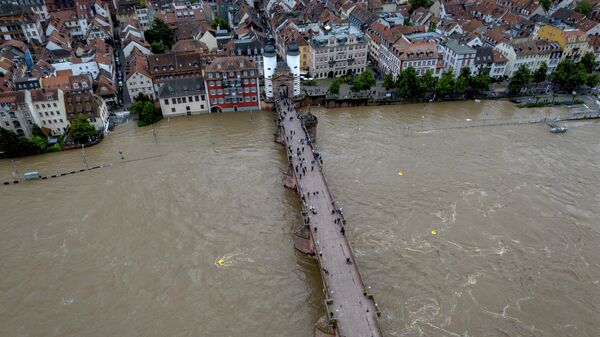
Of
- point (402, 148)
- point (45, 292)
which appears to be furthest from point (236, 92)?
point (45, 292)

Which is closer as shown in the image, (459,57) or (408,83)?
(408,83)

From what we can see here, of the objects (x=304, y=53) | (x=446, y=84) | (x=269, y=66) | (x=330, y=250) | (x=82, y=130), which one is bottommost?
(x=330, y=250)

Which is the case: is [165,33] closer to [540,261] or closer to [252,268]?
[252,268]

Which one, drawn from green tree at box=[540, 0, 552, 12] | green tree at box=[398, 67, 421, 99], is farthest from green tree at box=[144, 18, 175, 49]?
green tree at box=[540, 0, 552, 12]

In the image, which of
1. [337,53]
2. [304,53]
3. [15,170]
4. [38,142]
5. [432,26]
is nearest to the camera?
[15,170]

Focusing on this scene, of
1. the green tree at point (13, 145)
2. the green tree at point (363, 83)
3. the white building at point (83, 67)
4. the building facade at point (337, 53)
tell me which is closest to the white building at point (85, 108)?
the green tree at point (13, 145)

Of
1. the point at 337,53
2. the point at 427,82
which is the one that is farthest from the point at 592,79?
the point at 337,53

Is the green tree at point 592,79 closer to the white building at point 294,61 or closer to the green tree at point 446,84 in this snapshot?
the green tree at point 446,84

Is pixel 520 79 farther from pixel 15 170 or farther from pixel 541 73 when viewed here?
pixel 15 170
